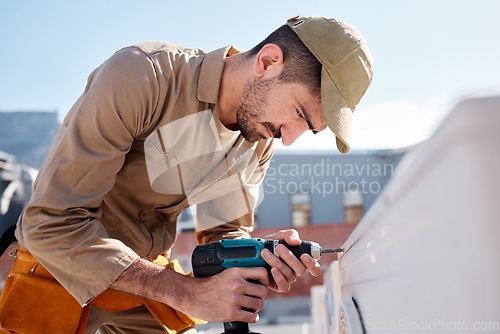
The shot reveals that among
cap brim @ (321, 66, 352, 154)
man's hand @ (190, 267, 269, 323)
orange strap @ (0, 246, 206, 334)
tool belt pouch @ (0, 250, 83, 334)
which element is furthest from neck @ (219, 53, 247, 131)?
tool belt pouch @ (0, 250, 83, 334)

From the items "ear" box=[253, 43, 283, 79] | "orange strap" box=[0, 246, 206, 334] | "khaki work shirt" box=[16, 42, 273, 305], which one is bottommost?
"orange strap" box=[0, 246, 206, 334]

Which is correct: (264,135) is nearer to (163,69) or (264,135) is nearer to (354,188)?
(163,69)

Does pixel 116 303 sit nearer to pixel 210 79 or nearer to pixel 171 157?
pixel 171 157

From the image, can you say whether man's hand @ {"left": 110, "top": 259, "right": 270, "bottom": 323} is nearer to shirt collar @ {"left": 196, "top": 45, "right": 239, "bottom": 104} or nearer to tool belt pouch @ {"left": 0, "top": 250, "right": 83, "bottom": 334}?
tool belt pouch @ {"left": 0, "top": 250, "right": 83, "bottom": 334}

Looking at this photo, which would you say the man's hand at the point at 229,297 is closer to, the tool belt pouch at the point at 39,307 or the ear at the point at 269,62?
the tool belt pouch at the point at 39,307

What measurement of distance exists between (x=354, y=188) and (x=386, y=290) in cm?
1588

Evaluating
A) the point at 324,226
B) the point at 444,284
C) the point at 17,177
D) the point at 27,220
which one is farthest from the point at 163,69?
the point at 324,226

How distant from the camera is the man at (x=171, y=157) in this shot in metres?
1.38

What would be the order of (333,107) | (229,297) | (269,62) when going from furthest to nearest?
(269,62) < (333,107) < (229,297)

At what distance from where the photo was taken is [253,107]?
1.75m

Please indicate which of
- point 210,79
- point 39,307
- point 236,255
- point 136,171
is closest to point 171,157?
point 136,171

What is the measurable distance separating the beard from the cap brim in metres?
0.20

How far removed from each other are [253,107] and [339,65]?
1.23ft

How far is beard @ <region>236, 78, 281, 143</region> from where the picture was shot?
1.71 meters
